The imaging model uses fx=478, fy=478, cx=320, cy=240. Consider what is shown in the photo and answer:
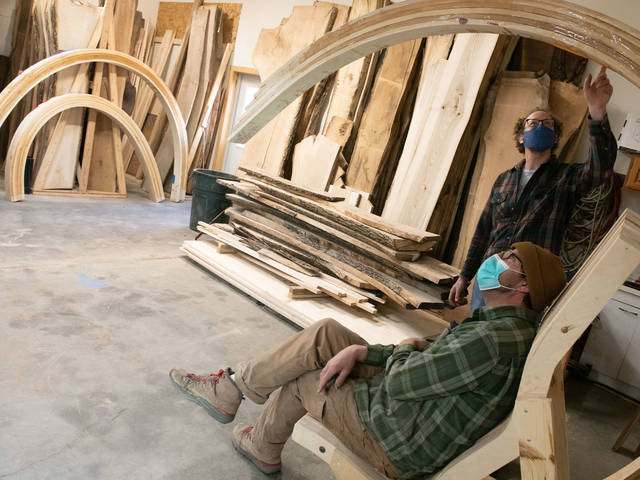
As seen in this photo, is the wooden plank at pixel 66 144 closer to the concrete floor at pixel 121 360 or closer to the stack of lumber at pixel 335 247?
the concrete floor at pixel 121 360

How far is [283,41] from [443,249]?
11.6 feet

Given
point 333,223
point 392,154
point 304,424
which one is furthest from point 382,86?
point 304,424

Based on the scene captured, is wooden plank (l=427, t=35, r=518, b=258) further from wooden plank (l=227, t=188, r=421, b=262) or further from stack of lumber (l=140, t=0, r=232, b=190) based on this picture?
stack of lumber (l=140, t=0, r=232, b=190)

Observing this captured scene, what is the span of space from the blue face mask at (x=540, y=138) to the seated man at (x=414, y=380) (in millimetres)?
1139

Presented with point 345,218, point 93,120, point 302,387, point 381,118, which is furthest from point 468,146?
point 93,120

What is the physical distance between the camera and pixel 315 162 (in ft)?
17.4

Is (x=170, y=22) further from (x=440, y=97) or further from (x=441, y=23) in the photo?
(x=441, y=23)

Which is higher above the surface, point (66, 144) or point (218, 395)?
point (66, 144)

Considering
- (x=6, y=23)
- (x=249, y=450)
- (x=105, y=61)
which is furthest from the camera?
(x=6, y=23)

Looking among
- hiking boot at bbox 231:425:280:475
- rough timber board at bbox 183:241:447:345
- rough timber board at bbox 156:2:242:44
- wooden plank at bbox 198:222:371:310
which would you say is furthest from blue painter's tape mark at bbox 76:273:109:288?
rough timber board at bbox 156:2:242:44

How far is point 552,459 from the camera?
130cm

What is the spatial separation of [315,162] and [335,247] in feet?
4.38

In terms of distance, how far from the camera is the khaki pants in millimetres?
1807

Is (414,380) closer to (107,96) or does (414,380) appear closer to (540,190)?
(540,190)
